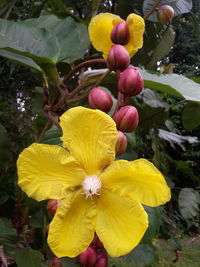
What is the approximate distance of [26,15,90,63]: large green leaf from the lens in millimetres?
813

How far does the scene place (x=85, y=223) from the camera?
54cm

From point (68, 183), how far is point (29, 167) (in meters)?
0.07

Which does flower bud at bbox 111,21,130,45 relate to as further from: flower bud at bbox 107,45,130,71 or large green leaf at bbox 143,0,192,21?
large green leaf at bbox 143,0,192,21

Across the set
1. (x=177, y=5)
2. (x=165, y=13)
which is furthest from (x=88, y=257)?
(x=177, y=5)

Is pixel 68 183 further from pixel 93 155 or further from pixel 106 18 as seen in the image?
pixel 106 18

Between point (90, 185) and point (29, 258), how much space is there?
476mm

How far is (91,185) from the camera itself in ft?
1.77

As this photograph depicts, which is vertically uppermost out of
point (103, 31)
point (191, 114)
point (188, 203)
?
point (103, 31)

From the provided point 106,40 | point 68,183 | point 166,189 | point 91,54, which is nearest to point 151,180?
point 166,189

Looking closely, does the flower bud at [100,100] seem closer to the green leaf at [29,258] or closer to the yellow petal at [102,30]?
the yellow petal at [102,30]

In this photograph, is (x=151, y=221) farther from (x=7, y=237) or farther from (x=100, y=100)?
(x=7, y=237)

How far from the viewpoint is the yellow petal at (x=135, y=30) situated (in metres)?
0.68

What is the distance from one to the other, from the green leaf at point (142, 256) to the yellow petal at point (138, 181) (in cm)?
49

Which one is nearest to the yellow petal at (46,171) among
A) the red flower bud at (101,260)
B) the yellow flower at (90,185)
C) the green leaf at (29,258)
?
the yellow flower at (90,185)
